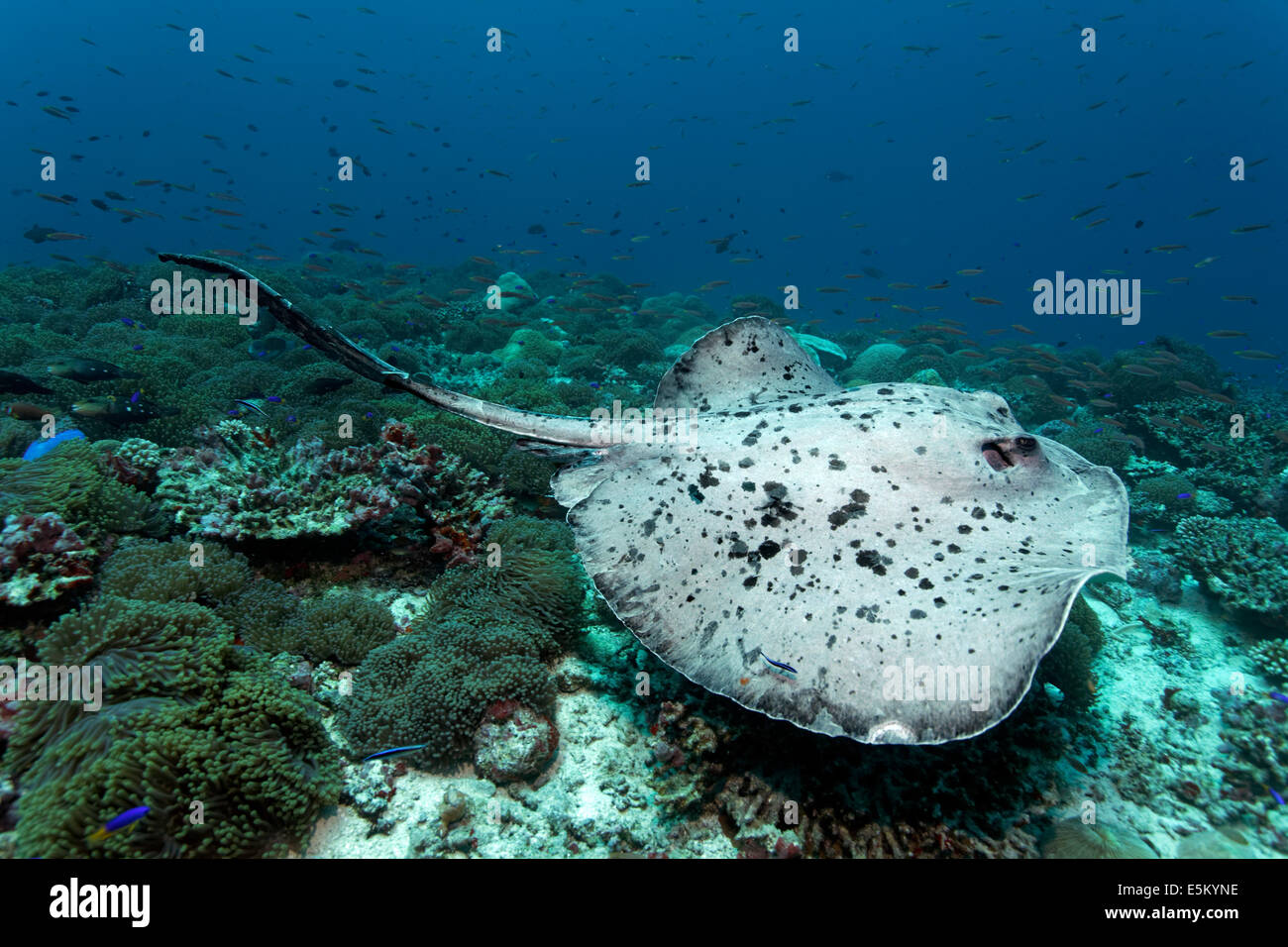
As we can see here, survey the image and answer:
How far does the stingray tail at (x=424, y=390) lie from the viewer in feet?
12.3

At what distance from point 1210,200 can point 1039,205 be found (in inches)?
1466

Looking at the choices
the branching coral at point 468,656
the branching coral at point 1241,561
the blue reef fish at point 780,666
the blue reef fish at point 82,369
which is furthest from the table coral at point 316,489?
the branching coral at point 1241,561

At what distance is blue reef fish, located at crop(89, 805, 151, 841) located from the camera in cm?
246

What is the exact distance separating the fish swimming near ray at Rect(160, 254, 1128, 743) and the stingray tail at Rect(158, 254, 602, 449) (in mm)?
17

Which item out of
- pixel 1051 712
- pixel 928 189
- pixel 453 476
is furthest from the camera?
pixel 928 189

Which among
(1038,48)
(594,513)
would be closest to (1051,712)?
(594,513)

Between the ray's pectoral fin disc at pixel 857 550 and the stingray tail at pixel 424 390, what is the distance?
0.33 m

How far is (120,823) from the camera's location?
8.09ft

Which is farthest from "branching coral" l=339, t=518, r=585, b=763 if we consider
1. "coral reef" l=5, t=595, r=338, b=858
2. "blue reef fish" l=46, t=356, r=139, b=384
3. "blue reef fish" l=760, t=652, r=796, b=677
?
"blue reef fish" l=46, t=356, r=139, b=384

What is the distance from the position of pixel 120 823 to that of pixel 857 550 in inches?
158

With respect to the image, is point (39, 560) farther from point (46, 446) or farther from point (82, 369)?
point (82, 369)
